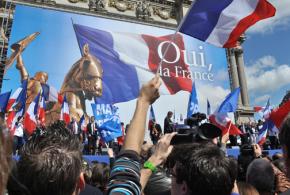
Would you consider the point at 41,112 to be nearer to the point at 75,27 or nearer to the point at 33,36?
the point at 33,36

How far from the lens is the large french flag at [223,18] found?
15.2 feet

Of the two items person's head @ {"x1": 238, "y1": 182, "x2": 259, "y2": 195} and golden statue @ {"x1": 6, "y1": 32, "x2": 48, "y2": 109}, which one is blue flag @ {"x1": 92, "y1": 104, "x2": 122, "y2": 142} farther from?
person's head @ {"x1": 238, "y1": 182, "x2": 259, "y2": 195}

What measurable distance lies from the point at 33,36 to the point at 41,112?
6.94 metres

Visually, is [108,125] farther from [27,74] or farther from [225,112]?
[27,74]

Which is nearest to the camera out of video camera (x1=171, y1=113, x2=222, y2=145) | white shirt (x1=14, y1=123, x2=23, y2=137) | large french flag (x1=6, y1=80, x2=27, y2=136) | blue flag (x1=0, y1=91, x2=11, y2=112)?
video camera (x1=171, y1=113, x2=222, y2=145)

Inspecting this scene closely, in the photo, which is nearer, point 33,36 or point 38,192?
point 38,192

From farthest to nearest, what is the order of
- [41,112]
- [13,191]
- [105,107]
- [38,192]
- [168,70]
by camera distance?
[168,70] < [41,112] < [105,107] < [38,192] < [13,191]

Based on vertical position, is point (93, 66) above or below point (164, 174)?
above

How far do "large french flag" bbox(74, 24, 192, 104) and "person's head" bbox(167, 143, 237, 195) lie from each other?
18.2 m

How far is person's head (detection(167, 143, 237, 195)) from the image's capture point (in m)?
1.73

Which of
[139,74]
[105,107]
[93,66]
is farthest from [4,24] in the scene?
[105,107]

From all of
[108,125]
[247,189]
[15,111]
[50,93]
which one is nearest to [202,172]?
[247,189]

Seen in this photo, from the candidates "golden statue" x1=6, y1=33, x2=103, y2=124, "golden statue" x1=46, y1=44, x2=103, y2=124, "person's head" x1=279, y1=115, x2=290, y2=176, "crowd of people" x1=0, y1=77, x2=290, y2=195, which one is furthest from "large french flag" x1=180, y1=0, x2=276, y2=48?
"golden statue" x1=46, y1=44, x2=103, y2=124

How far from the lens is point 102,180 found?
13.0ft
